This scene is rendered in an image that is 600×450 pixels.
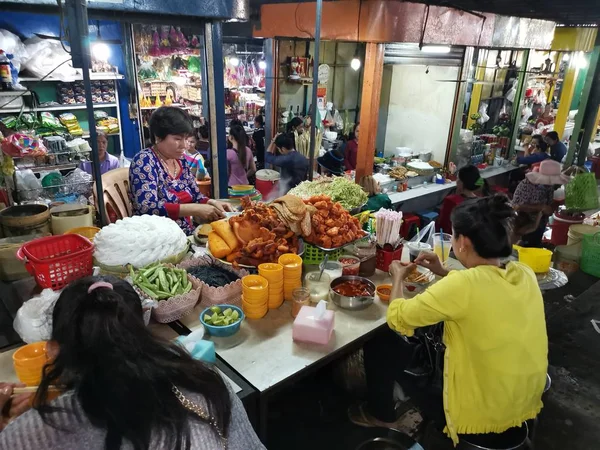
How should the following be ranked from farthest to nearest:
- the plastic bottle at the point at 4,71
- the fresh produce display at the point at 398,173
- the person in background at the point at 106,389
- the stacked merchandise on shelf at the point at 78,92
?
the fresh produce display at the point at 398,173
the stacked merchandise on shelf at the point at 78,92
the plastic bottle at the point at 4,71
the person in background at the point at 106,389

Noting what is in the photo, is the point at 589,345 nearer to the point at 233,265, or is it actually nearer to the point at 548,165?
the point at 233,265

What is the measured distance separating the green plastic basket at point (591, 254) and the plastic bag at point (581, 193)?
90.4 inches

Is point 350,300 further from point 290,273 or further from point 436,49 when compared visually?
point 436,49

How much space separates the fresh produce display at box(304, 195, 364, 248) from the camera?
288cm

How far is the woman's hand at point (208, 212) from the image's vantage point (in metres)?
3.36

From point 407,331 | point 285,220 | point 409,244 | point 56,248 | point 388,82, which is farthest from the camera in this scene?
point 388,82

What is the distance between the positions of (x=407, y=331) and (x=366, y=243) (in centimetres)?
90

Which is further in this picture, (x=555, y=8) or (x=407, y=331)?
(x=555, y=8)

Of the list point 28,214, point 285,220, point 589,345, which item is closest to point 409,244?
point 285,220

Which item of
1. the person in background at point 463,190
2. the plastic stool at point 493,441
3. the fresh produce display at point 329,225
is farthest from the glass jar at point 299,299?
the person in background at point 463,190

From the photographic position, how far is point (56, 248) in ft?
8.27

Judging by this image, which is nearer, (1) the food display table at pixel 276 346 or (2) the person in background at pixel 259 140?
(1) the food display table at pixel 276 346

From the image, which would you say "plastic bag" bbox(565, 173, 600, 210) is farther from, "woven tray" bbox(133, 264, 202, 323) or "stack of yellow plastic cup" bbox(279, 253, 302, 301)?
"woven tray" bbox(133, 264, 202, 323)

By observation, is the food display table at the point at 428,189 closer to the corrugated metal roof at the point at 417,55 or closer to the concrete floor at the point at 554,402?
the corrugated metal roof at the point at 417,55
